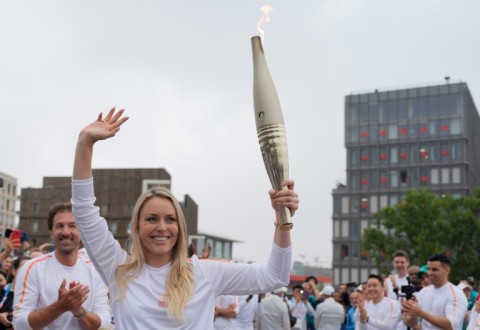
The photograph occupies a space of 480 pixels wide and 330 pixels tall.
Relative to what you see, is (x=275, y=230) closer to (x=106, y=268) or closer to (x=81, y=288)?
(x=106, y=268)

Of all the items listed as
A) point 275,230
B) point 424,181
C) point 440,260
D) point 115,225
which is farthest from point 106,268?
point 424,181

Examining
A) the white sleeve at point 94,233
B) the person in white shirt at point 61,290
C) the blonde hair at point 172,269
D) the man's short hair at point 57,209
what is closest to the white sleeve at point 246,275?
the blonde hair at point 172,269

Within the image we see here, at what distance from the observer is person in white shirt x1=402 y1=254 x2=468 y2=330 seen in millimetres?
8398

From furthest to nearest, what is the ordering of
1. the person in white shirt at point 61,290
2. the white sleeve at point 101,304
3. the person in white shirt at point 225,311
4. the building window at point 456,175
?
1. the building window at point 456,175
2. the person in white shirt at point 225,311
3. the white sleeve at point 101,304
4. the person in white shirt at point 61,290

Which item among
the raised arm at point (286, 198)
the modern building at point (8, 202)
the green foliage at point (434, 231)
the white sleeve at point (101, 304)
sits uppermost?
the modern building at point (8, 202)

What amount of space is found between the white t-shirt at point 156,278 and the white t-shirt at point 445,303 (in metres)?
5.59

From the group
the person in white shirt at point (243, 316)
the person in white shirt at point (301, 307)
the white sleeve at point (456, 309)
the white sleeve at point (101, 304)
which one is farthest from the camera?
the person in white shirt at point (301, 307)

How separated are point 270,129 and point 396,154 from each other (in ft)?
316

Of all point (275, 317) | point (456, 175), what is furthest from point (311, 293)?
point (456, 175)

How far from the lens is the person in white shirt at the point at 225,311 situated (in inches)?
422

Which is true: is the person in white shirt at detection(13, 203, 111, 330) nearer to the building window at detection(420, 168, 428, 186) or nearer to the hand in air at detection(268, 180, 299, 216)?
the hand in air at detection(268, 180, 299, 216)

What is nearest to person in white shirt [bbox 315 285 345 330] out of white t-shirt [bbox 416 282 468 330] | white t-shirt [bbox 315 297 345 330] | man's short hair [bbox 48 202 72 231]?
white t-shirt [bbox 315 297 345 330]

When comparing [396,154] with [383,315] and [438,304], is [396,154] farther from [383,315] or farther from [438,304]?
[438,304]

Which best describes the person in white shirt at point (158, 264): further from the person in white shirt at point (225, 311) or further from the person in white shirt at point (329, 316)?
the person in white shirt at point (329, 316)
